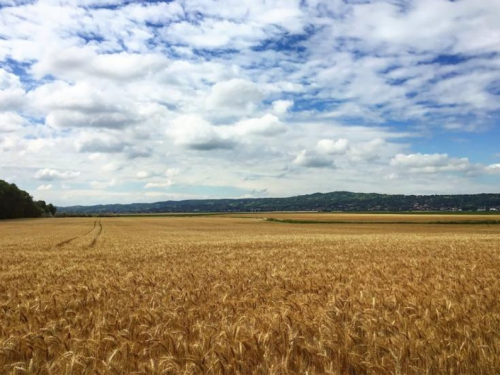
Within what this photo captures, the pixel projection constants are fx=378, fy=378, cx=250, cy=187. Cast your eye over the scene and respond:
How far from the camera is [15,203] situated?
129375mm

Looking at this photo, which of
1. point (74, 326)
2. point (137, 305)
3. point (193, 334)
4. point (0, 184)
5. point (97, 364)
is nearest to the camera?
point (97, 364)

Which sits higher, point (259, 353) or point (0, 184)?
point (0, 184)

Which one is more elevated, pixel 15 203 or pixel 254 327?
pixel 15 203

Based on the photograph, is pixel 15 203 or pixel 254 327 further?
pixel 15 203

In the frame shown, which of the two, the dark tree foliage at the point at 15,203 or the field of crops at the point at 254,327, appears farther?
the dark tree foliage at the point at 15,203

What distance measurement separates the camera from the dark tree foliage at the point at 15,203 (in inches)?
4903

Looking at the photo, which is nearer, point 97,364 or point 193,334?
point 97,364

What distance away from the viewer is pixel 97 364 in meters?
4.30

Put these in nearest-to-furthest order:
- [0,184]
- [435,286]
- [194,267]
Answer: [435,286]
[194,267]
[0,184]

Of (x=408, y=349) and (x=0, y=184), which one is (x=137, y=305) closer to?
(x=408, y=349)

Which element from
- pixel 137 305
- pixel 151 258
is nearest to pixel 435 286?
pixel 137 305

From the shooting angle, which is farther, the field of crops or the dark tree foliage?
the dark tree foliage

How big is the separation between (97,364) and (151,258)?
43.9 ft

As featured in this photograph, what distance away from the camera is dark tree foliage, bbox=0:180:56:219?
124544 mm
